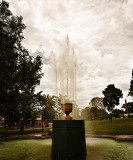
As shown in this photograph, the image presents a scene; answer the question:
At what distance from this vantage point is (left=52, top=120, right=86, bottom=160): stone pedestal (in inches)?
235

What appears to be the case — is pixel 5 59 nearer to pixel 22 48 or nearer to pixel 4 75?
pixel 4 75

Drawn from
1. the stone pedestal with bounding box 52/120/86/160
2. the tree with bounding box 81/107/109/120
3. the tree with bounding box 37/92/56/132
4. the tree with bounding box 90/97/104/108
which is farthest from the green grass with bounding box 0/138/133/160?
the tree with bounding box 81/107/109/120

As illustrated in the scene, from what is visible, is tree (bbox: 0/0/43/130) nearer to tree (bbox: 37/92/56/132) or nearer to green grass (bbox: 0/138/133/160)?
tree (bbox: 37/92/56/132)

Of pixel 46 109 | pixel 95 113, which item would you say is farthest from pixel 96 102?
pixel 46 109

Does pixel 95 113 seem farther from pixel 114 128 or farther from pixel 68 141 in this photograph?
pixel 68 141

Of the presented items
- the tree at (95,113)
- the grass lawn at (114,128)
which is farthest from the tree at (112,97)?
the grass lawn at (114,128)

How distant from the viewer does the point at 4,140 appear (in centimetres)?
1216

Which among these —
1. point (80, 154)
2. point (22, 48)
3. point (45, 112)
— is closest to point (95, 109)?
point (45, 112)

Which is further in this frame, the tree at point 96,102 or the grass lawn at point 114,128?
the tree at point 96,102

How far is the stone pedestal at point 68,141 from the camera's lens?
5980mm

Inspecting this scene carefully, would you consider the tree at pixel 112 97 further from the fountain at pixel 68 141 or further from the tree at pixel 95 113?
the fountain at pixel 68 141

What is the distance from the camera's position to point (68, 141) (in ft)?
19.9

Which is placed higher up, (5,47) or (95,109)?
(5,47)

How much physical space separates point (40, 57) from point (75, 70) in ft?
46.8
